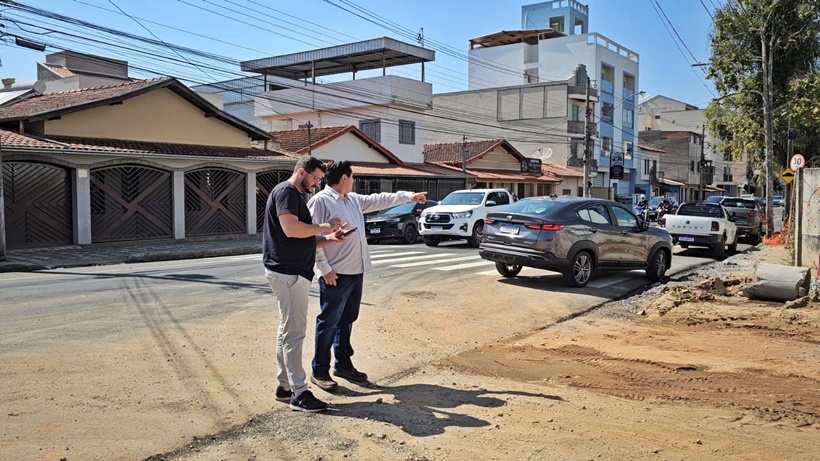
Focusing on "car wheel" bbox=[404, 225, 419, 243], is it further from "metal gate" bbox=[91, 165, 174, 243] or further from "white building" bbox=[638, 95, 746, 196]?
"white building" bbox=[638, 95, 746, 196]

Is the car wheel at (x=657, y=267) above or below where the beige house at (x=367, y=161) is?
below

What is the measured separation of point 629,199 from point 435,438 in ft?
204

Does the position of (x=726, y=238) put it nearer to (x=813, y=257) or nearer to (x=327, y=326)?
(x=813, y=257)

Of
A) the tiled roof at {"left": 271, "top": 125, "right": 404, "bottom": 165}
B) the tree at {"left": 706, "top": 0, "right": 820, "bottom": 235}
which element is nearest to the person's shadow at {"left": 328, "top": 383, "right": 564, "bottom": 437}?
the tree at {"left": 706, "top": 0, "right": 820, "bottom": 235}

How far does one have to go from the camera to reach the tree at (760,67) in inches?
987

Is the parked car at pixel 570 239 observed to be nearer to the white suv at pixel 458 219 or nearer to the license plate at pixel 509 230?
the license plate at pixel 509 230

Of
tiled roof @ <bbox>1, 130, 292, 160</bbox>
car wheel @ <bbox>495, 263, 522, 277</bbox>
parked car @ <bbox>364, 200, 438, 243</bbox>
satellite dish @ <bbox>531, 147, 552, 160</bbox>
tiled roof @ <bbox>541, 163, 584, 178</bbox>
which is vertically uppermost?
satellite dish @ <bbox>531, 147, 552, 160</bbox>

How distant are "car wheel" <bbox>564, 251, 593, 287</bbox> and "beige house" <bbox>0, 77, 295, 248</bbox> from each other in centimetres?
1508

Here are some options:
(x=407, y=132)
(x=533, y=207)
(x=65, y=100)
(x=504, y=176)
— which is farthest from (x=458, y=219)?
(x=504, y=176)

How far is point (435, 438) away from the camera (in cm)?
455

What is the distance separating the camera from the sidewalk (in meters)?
16.6

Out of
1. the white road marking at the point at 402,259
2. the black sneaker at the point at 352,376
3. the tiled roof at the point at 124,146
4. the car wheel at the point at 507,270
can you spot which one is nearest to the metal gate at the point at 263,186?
the tiled roof at the point at 124,146

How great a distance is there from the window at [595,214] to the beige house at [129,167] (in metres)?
15.0

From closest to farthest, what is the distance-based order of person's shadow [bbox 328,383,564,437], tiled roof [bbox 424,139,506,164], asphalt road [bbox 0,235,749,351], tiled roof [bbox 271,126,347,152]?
person's shadow [bbox 328,383,564,437], asphalt road [bbox 0,235,749,351], tiled roof [bbox 271,126,347,152], tiled roof [bbox 424,139,506,164]
